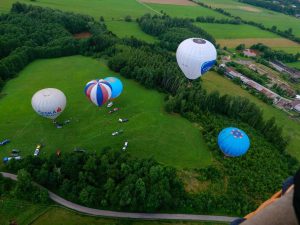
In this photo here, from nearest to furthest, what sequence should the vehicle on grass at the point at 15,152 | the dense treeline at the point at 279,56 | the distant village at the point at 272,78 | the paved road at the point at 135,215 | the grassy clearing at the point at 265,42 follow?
the paved road at the point at 135,215, the vehicle on grass at the point at 15,152, the distant village at the point at 272,78, the dense treeline at the point at 279,56, the grassy clearing at the point at 265,42

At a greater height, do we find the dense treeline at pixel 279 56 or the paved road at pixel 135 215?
the paved road at pixel 135 215

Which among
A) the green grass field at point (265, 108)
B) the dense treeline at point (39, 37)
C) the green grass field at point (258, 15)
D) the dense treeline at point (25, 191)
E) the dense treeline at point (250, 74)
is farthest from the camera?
the green grass field at point (258, 15)

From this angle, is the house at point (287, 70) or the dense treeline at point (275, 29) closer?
the house at point (287, 70)

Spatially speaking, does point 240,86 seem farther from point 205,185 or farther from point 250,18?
point 250,18

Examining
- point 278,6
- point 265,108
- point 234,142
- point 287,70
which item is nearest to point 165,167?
point 234,142

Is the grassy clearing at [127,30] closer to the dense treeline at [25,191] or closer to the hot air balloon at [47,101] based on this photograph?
the hot air balloon at [47,101]

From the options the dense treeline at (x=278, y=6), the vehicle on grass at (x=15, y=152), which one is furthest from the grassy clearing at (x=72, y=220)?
the dense treeline at (x=278, y=6)

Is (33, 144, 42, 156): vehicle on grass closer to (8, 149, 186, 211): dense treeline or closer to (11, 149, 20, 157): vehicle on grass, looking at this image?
(11, 149, 20, 157): vehicle on grass
